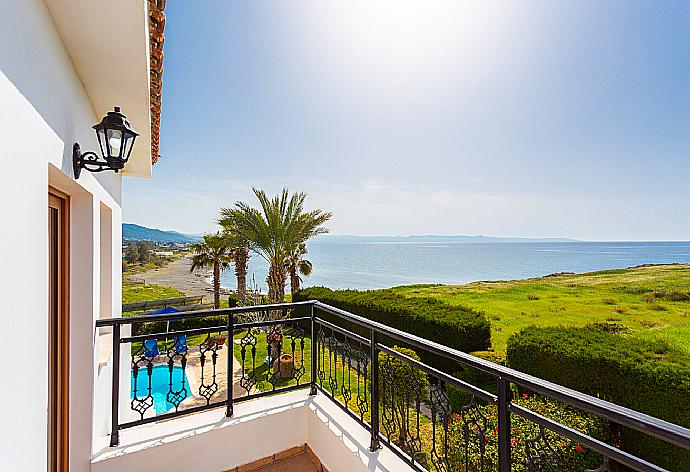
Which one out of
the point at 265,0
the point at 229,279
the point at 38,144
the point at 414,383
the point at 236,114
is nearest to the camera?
the point at 38,144

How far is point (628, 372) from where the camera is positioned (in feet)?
12.1

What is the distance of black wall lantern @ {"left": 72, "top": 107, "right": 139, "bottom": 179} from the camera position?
2.06 m

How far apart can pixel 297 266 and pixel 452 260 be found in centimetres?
3980

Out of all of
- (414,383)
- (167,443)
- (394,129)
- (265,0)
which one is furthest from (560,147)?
(167,443)

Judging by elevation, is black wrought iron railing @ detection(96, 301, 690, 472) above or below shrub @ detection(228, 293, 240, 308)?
above

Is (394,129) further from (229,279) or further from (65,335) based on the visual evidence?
(229,279)

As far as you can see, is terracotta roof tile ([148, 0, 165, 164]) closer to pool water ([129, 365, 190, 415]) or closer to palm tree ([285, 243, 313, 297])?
pool water ([129, 365, 190, 415])

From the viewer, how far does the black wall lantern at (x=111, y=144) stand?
2.06 meters

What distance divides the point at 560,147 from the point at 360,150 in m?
6.79

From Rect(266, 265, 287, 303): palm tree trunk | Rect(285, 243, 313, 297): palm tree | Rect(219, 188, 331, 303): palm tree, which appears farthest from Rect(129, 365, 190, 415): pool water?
Rect(285, 243, 313, 297): palm tree

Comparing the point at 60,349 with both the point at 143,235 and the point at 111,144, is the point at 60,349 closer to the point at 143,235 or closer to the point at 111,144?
the point at 111,144

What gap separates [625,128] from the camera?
1189 cm

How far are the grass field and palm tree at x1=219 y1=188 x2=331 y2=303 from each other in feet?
17.3

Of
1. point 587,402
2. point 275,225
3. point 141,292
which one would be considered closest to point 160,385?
point 275,225
